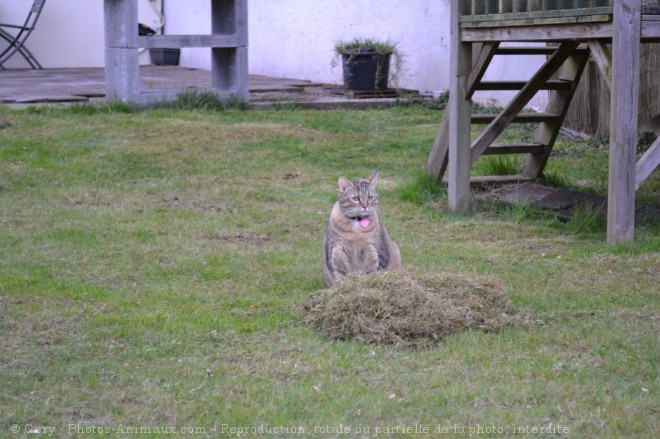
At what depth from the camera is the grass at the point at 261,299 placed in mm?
4230

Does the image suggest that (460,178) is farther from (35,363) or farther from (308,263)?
(35,363)

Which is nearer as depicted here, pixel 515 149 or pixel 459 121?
pixel 459 121

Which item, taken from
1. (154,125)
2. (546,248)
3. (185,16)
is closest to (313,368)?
(546,248)

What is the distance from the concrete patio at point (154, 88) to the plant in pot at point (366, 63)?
295mm

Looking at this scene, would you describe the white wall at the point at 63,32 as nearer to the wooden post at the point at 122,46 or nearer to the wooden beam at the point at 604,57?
the wooden post at the point at 122,46

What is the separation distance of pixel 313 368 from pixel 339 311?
63 cm

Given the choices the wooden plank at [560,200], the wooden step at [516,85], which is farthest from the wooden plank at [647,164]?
the wooden step at [516,85]

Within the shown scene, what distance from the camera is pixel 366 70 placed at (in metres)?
15.7

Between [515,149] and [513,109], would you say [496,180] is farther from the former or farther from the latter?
[513,109]

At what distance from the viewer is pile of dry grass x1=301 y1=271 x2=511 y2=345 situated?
512 cm

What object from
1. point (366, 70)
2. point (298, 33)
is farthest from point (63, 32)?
point (366, 70)

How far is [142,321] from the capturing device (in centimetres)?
550

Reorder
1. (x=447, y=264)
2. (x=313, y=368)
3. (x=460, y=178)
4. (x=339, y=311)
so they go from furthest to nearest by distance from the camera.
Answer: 1. (x=460, y=178)
2. (x=447, y=264)
3. (x=339, y=311)
4. (x=313, y=368)

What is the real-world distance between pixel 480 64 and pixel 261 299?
3.75 meters
